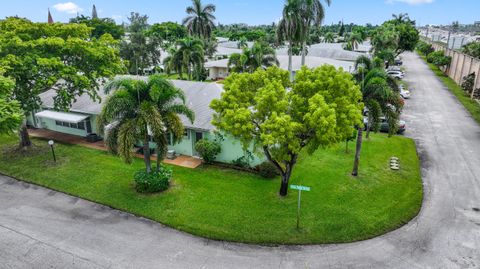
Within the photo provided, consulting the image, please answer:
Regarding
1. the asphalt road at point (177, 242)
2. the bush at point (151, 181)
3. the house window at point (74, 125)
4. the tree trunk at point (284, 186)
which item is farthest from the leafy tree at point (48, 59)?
the tree trunk at point (284, 186)

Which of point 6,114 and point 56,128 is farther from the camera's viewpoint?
point 56,128

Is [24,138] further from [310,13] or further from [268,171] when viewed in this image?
[310,13]

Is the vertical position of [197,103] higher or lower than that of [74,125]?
higher

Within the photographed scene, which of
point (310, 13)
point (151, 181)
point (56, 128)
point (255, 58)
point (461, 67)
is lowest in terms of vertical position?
point (56, 128)

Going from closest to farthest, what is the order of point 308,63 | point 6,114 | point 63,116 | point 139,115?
point 6,114 < point 139,115 < point 63,116 < point 308,63

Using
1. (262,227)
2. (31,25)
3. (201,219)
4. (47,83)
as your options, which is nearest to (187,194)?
(201,219)

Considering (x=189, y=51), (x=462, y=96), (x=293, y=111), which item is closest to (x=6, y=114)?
(x=293, y=111)

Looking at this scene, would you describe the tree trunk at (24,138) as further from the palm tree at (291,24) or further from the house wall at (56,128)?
the palm tree at (291,24)

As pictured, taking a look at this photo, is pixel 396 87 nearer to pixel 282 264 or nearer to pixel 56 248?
pixel 282 264
